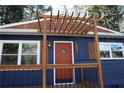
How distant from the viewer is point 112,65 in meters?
8.20

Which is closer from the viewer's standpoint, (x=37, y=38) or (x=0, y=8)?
(x=37, y=38)

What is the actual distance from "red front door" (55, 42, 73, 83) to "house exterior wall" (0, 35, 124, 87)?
0.29m

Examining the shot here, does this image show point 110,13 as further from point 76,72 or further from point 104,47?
point 76,72

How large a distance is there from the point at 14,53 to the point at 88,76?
3.76 metres

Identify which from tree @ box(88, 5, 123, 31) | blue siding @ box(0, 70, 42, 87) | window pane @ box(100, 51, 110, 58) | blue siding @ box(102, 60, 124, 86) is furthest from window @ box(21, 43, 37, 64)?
tree @ box(88, 5, 123, 31)

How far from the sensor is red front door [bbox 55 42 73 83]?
809cm

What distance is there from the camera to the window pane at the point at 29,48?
7992 millimetres

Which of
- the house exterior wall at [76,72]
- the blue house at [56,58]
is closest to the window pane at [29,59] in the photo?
the blue house at [56,58]

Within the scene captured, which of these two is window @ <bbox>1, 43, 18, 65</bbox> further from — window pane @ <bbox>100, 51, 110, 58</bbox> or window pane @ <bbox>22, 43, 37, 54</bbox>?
window pane @ <bbox>100, 51, 110, 58</bbox>

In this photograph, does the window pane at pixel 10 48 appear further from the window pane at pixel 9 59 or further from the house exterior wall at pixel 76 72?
the house exterior wall at pixel 76 72

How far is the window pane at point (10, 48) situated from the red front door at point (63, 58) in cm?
205
